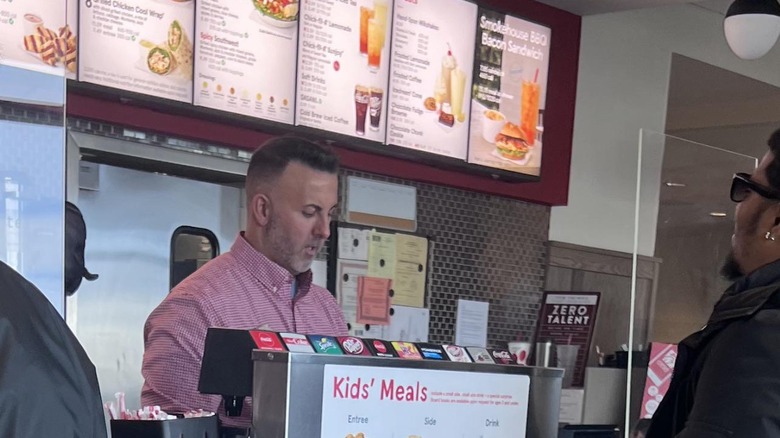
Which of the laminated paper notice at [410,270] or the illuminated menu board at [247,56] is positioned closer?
the illuminated menu board at [247,56]

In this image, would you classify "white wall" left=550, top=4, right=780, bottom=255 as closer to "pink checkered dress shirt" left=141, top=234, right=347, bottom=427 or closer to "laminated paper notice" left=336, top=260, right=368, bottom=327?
"laminated paper notice" left=336, top=260, right=368, bottom=327

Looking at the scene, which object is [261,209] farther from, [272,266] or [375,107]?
[375,107]

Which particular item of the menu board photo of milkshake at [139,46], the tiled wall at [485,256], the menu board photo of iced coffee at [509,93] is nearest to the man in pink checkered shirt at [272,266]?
the menu board photo of milkshake at [139,46]

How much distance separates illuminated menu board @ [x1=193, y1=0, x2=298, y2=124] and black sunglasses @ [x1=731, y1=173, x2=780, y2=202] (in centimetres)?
175

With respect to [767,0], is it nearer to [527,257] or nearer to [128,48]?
[527,257]

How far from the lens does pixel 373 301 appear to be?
4090mm

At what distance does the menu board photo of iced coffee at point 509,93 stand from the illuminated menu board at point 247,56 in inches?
36.8

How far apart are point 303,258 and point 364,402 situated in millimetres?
888

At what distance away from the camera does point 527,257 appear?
4773 millimetres

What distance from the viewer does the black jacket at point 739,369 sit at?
5.89 feet

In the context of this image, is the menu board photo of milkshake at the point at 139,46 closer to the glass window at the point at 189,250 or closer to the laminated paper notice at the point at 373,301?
the glass window at the point at 189,250

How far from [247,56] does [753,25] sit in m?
1.75

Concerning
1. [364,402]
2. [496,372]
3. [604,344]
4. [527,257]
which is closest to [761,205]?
[496,372]

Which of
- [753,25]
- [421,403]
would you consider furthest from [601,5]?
[421,403]
